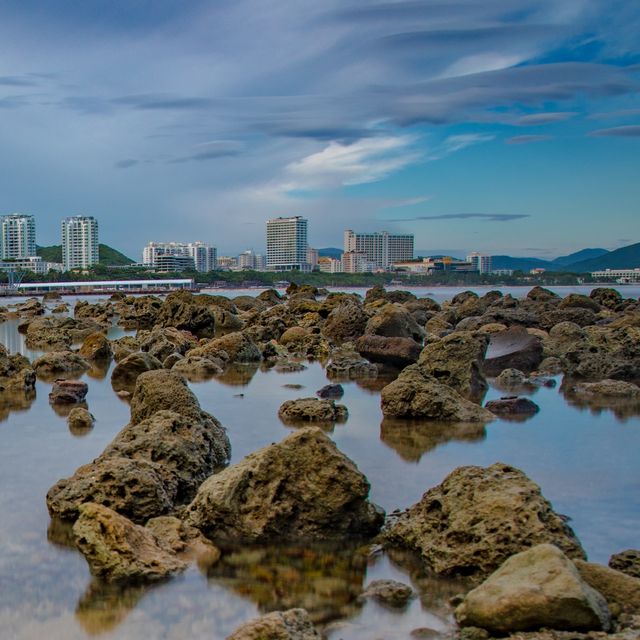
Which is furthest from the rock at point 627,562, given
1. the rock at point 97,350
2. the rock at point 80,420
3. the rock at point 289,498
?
the rock at point 97,350

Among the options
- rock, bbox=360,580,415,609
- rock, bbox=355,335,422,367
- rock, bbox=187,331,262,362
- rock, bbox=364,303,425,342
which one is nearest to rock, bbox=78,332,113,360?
rock, bbox=187,331,262,362

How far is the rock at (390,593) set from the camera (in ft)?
19.6

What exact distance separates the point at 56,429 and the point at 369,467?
14.9 feet

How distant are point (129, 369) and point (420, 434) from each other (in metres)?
6.90

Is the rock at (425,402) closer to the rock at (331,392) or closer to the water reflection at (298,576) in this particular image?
the rock at (331,392)

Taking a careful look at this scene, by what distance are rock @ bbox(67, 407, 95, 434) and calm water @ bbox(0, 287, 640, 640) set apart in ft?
0.61

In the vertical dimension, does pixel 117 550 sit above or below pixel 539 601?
below

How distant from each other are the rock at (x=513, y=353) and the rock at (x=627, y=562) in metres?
11.2

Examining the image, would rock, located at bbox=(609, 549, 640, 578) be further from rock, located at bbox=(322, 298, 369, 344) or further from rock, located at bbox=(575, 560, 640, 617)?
rock, located at bbox=(322, 298, 369, 344)

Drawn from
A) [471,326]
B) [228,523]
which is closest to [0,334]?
[471,326]

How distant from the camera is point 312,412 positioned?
41.3 ft

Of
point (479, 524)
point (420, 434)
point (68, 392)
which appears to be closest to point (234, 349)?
point (68, 392)

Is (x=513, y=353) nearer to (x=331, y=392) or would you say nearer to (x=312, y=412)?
(x=331, y=392)

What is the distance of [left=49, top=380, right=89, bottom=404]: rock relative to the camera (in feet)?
45.9
